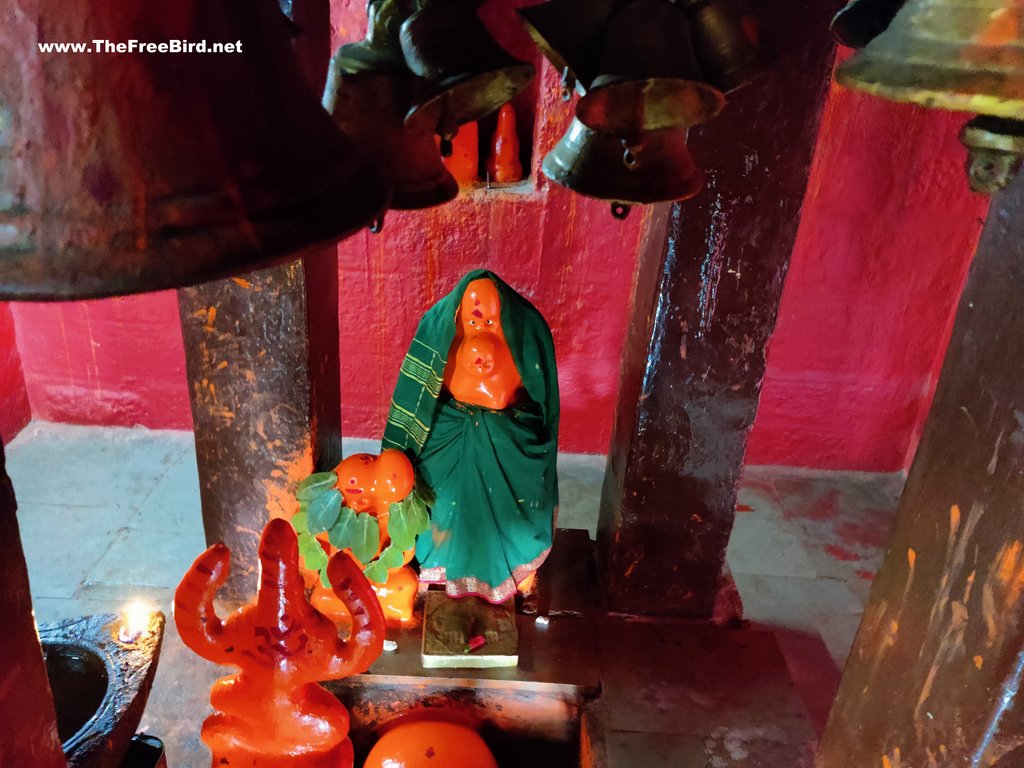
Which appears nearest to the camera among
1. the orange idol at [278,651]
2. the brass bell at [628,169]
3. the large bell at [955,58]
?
the large bell at [955,58]

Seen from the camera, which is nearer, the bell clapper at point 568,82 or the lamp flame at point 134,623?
the bell clapper at point 568,82

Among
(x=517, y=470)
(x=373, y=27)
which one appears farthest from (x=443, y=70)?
(x=517, y=470)

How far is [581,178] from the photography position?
102 cm

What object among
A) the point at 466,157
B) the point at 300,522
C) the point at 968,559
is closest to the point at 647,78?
the point at 968,559

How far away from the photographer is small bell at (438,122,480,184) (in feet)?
10.9

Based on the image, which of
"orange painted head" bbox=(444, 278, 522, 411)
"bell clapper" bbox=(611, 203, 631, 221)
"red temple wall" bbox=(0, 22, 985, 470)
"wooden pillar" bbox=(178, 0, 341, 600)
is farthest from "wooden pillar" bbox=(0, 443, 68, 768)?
"red temple wall" bbox=(0, 22, 985, 470)

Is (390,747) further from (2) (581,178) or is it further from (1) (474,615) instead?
(2) (581,178)

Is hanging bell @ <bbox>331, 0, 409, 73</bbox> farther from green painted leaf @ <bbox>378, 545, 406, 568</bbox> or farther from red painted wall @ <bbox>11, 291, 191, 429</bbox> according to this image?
red painted wall @ <bbox>11, 291, 191, 429</bbox>

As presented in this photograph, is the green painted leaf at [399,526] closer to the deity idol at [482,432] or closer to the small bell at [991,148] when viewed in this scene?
the deity idol at [482,432]

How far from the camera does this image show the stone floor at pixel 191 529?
3000 mm

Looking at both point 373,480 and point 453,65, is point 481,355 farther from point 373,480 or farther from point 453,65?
point 453,65

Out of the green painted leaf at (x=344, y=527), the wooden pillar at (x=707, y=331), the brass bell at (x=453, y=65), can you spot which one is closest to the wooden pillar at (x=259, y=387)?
the green painted leaf at (x=344, y=527)

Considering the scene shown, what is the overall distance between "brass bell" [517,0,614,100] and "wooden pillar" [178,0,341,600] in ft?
3.58

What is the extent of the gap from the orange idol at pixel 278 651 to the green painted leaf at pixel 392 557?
17.9 inches
